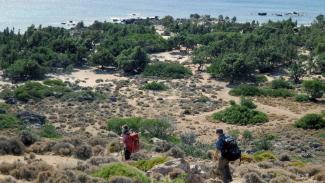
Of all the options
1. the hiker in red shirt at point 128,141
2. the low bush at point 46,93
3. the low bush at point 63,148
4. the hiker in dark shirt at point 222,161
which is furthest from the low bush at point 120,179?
the low bush at point 46,93

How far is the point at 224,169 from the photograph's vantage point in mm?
16500

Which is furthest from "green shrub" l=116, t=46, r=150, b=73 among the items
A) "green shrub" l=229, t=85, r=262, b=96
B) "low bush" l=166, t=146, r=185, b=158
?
"low bush" l=166, t=146, r=185, b=158

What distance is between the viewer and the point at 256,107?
6394cm

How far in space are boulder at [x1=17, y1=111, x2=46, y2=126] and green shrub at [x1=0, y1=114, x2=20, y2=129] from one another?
1.30 metres

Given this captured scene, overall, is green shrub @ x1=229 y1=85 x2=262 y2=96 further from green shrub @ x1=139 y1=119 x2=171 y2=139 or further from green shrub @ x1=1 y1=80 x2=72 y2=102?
green shrub @ x1=139 y1=119 x2=171 y2=139

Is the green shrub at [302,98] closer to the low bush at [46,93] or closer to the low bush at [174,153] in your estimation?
the low bush at [46,93]

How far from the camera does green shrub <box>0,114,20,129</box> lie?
1871 inches

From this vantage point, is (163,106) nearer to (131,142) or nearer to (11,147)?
(11,147)

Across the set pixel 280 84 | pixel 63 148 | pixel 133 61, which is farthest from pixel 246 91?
pixel 63 148

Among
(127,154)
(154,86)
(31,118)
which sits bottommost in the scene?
(154,86)

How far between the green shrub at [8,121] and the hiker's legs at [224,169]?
3362 centimetres

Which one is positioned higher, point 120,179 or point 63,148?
point 120,179

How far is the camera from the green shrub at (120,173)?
1612 cm

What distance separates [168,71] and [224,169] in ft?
220
